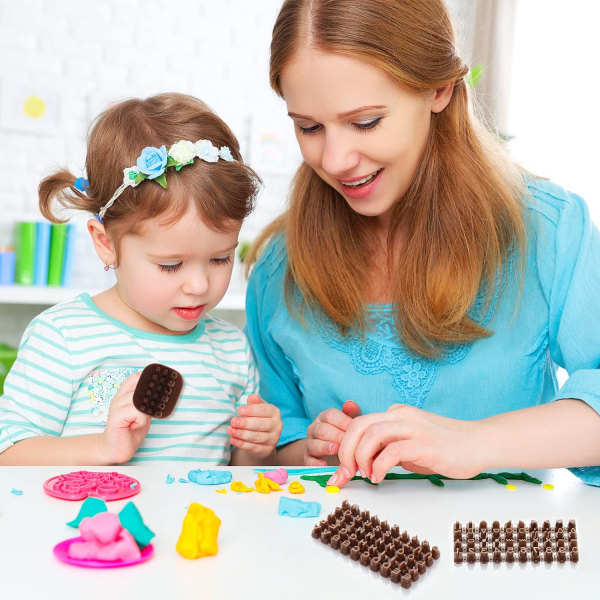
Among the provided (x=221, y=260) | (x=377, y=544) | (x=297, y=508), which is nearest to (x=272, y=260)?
(x=221, y=260)

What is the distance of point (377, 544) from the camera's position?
2.64ft

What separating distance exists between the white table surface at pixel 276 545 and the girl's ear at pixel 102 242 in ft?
A: 1.34

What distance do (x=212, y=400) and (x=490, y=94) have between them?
335 cm

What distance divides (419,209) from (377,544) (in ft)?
2.68

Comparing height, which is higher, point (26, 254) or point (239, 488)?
point (26, 254)

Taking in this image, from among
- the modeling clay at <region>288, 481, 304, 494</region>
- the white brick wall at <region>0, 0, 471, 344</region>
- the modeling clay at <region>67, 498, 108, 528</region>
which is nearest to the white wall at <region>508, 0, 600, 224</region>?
the white brick wall at <region>0, 0, 471, 344</region>

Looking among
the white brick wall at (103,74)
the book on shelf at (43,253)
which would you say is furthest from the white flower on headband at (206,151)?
the white brick wall at (103,74)

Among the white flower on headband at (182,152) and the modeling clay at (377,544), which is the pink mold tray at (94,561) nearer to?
the modeling clay at (377,544)

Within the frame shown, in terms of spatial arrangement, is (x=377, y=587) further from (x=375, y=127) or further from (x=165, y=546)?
(x=375, y=127)

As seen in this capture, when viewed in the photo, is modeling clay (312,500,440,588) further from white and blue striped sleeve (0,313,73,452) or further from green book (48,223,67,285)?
green book (48,223,67,285)

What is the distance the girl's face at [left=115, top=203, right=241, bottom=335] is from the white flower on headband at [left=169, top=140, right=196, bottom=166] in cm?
8

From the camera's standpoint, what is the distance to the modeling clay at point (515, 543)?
2.61 feet

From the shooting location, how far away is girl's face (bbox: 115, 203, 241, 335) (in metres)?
1.29

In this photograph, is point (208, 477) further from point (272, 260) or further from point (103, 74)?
point (103, 74)
